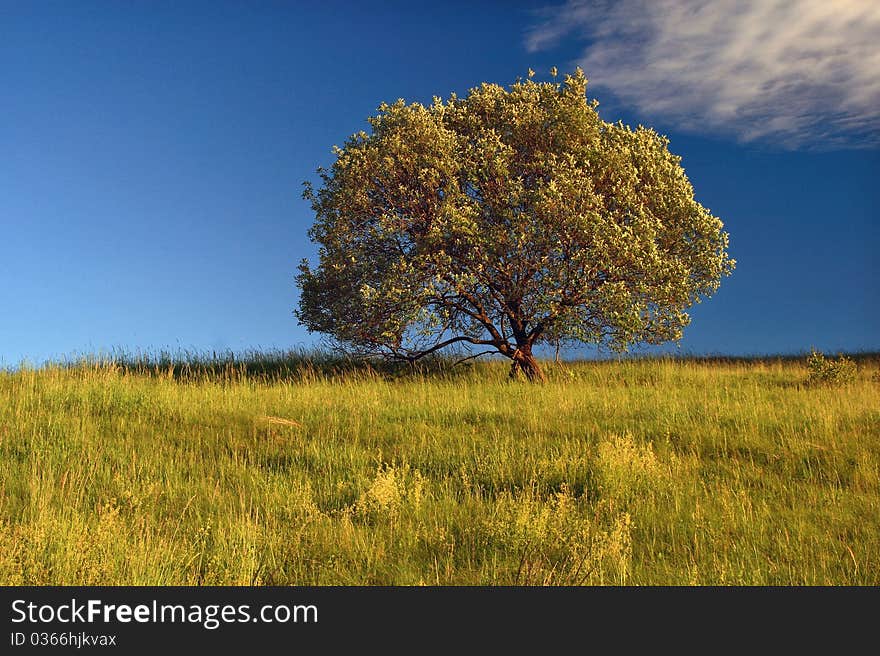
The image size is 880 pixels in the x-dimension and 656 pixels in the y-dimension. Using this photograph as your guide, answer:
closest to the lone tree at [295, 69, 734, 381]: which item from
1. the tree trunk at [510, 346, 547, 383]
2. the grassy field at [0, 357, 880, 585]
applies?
the tree trunk at [510, 346, 547, 383]

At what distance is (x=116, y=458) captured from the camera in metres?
12.9

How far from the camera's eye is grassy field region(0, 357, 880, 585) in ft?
25.1

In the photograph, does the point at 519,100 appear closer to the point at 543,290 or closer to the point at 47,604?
the point at 543,290

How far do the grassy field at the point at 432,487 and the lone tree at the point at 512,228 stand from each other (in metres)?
3.99

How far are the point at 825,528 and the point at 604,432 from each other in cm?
571

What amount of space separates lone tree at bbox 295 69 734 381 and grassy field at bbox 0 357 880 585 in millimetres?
3993

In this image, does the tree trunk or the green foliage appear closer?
the green foliage

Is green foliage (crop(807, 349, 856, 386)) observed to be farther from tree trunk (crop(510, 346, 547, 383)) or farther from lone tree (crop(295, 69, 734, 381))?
tree trunk (crop(510, 346, 547, 383))

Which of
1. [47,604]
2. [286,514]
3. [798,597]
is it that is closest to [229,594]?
[47,604]

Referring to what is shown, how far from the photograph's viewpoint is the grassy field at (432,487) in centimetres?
764

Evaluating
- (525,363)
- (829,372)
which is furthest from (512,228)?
(829,372)

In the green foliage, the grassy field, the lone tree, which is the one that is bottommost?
the grassy field

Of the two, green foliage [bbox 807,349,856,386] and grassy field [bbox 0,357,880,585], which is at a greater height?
green foliage [bbox 807,349,856,386]

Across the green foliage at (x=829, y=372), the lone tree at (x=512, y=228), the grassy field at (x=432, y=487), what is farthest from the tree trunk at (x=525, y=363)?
the green foliage at (x=829, y=372)
